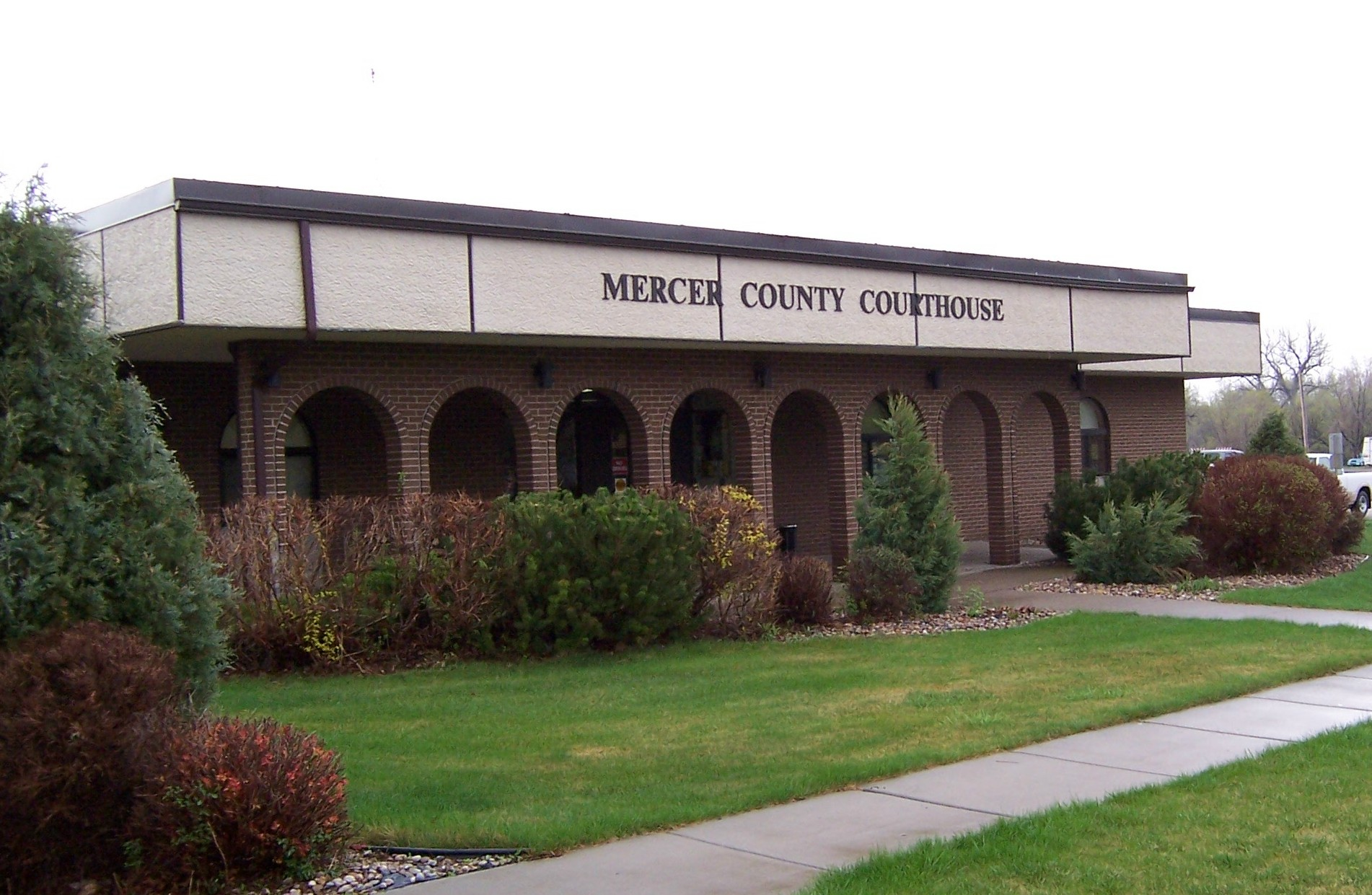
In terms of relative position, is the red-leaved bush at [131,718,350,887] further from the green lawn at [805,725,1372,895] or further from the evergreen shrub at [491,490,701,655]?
the evergreen shrub at [491,490,701,655]

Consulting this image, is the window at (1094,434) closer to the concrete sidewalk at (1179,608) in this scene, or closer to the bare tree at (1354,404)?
the concrete sidewalk at (1179,608)

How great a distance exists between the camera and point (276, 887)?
552 cm

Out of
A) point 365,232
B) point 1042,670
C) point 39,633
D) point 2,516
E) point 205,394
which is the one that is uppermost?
point 365,232

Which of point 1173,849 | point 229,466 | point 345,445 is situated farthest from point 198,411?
point 1173,849

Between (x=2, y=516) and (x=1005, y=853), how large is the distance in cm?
445

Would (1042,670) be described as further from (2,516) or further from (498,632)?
(2,516)

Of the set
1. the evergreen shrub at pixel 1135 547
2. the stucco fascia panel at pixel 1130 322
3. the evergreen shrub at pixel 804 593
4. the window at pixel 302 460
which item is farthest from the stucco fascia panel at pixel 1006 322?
the window at pixel 302 460

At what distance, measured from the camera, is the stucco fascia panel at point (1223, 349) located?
89.8ft

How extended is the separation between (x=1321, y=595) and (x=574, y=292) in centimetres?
923

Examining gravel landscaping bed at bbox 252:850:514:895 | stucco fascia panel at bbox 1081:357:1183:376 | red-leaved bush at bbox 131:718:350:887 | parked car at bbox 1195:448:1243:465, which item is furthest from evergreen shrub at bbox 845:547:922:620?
stucco fascia panel at bbox 1081:357:1183:376

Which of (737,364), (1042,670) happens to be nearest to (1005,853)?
(1042,670)

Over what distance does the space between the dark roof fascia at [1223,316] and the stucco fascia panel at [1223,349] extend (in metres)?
0.06

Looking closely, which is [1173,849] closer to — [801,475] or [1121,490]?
[1121,490]

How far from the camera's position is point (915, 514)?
14.8m
